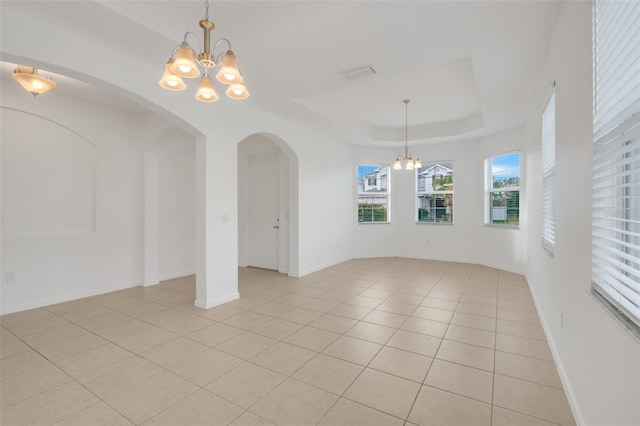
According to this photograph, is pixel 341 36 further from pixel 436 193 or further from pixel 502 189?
pixel 436 193

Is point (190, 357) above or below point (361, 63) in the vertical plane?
below

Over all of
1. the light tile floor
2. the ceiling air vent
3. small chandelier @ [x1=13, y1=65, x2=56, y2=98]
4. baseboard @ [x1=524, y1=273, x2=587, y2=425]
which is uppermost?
the ceiling air vent

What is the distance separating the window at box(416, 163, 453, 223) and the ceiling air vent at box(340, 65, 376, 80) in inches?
172

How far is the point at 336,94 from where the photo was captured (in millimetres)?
4730

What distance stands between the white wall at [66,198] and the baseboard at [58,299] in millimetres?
12

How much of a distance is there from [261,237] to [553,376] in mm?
5164

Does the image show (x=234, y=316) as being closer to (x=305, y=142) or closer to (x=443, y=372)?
(x=443, y=372)

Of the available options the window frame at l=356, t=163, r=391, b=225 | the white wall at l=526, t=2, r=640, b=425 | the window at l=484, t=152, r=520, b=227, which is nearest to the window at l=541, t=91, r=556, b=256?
the white wall at l=526, t=2, r=640, b=425

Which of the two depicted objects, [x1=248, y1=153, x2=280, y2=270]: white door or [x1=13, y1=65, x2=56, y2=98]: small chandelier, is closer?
[x1=13, y1=65, x2=56, y2=98]: small chandelier

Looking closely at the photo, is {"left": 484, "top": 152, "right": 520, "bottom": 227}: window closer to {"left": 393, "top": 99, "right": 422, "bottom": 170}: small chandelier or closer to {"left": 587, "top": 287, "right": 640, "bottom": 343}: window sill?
{"left": 393, "top": 99, "right": 422, "bottom": 170}: small chandelier

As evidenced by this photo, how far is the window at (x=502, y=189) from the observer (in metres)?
5.78

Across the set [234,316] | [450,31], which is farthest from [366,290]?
[450,31]

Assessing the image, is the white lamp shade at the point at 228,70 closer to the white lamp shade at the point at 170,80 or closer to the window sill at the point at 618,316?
the white lamp shade at the point at 170,80

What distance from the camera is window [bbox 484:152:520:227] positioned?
227 inches
